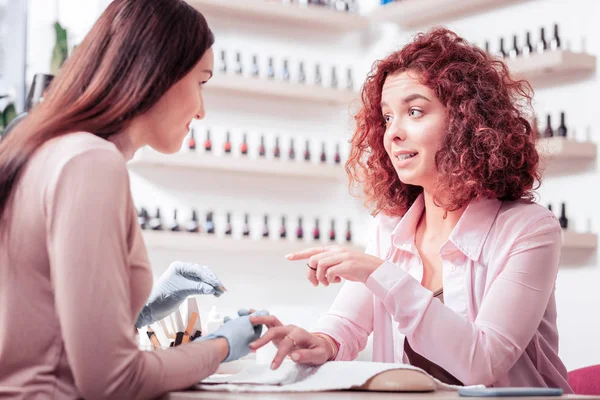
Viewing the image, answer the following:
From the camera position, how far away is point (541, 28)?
14.0 ft

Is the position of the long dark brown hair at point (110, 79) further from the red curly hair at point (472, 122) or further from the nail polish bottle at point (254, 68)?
the nail polish bottle at point (254, 68)

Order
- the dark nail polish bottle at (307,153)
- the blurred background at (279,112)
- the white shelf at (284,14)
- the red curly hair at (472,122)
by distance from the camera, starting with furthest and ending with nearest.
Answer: the dark nail polish bottle at (307,153)
the white shelf at (284,14)
the blurred background at (279,112)
the red curly hair at (472,122)

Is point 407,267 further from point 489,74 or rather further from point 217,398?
point 217,398

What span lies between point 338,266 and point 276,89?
351 centimetres

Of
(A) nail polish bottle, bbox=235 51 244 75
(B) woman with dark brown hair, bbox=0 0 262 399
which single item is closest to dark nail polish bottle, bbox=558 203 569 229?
(A) nail polish bottle, bbox=235 51 244 75

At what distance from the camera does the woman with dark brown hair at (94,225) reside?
1.16m

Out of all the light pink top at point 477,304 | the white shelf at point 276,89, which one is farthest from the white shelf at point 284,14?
the light pink top at point 477,304

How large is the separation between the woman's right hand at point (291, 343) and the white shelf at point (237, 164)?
310cm

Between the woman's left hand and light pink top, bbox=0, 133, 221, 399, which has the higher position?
light pink top, bbox=0, 133, 221, 399

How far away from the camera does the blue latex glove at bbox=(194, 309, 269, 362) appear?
4.51 ft

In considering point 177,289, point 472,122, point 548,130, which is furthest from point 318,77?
point 177,289

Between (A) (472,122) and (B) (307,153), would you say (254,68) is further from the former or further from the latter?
(A) (472,122)

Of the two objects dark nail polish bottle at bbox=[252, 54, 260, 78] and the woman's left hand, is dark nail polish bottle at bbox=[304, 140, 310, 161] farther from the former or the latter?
the woman's left hand

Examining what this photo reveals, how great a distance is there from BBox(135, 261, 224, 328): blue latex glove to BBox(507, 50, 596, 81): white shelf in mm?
2595
